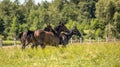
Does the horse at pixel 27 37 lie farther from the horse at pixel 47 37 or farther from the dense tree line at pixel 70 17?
the dense tree line at pixel 70 17

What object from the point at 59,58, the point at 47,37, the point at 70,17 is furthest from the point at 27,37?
the point at 70,17

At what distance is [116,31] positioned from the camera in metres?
50.2

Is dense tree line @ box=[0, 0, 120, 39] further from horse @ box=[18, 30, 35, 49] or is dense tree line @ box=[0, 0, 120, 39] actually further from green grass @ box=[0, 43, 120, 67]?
green grass @ box=[0, 43, 120, 67]

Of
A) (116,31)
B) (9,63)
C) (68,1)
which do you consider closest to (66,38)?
(9,63)

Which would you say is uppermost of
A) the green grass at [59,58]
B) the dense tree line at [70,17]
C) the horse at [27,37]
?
the green grass at [59,58]

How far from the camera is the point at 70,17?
79.2 metres

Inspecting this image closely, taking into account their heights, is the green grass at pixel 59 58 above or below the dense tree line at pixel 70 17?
above

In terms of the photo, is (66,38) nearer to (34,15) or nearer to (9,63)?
(9,63)

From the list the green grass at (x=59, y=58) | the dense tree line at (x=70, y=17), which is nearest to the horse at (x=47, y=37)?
the green grass at (x=59, y=58)

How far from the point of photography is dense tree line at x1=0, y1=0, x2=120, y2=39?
5269cm

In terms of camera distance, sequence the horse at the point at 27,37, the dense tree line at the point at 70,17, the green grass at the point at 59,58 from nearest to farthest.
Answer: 1. the green grass at the point at 59,58
2. the horse at the point at 27,37
3. the dense tree line at the point at 70,17

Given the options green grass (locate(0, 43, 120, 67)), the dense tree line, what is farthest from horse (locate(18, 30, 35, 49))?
the dense tree line

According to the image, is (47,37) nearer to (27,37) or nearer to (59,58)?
(27,37)

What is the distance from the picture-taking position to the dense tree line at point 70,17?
52688mm
